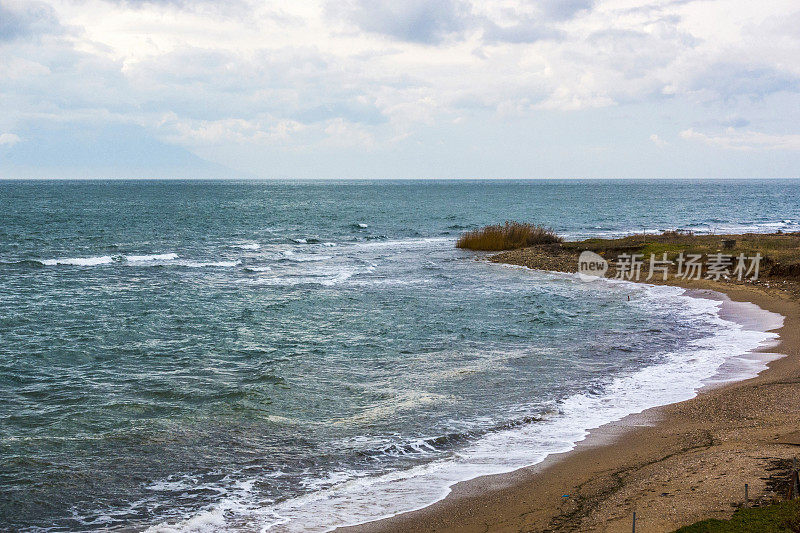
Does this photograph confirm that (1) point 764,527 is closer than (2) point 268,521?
Yes

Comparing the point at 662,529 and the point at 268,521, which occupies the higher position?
the point at 662,529

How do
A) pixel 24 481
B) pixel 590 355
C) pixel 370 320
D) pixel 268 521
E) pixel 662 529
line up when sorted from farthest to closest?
pixel 370 320 < pixel 590 355 < pixel 24 481 < pixel 268 521 < pixel 662 529

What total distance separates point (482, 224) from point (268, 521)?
69.7 meters

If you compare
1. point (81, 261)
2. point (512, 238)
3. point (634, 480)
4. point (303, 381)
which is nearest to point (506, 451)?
point (634, 480)

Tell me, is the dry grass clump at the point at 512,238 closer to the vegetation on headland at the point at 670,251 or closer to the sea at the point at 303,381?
the vegetation on headland at the point at 670,251

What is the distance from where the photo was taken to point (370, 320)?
26.5m

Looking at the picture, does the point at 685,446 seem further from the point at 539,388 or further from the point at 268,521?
the point at 268,521

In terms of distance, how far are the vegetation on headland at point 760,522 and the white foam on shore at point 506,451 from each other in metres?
4.35

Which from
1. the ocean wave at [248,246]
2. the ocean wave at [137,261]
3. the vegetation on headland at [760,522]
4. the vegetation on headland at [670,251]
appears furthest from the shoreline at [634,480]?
the ocean wave at [248,246]

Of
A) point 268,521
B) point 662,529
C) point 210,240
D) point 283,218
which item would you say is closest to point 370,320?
point 268,521

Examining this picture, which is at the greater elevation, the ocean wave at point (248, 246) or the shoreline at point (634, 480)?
the ocean wave at point (248, 246)

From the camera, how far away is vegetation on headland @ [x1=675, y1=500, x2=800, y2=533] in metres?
7.37

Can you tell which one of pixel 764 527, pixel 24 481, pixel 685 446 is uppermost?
pixel 764 527

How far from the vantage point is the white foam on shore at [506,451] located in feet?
33.2
